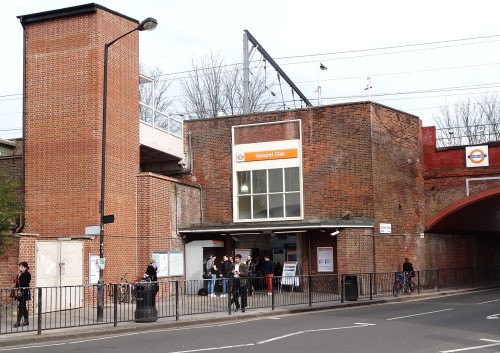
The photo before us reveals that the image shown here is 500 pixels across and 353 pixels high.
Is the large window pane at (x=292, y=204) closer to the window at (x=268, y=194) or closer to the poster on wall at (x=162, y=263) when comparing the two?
Result: the window at (x=268, y=194)

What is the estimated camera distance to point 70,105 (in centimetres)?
2556

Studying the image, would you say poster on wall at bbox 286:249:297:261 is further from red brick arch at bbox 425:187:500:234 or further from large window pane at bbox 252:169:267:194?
red brick arch at bbox 425:187:500:234

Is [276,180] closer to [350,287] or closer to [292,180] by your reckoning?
[292,180]

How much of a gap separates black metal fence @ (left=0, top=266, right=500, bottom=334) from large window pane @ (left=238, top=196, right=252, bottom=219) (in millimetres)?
6397

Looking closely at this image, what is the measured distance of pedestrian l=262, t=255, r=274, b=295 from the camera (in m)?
22.1

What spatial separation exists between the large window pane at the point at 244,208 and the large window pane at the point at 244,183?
0.28 meters

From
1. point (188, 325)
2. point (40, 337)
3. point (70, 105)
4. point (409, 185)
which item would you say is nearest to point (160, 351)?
point (40, 337)

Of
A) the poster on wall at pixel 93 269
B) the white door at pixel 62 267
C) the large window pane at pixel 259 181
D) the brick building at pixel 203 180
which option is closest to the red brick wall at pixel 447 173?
the brick building at pixel 203 180

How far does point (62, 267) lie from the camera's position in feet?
72.6

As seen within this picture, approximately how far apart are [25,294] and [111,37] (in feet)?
41.9

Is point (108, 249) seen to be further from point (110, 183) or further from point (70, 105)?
point (70, 105)

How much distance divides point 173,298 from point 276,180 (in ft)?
36.8

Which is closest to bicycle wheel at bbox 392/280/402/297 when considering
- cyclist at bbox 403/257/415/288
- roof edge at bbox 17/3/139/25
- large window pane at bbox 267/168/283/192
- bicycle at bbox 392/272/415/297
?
bicycle at bbox 392/272/415/297

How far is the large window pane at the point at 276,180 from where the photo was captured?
30.5m
